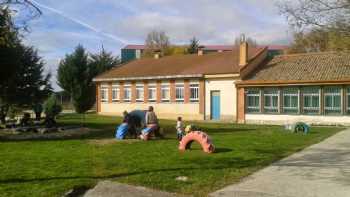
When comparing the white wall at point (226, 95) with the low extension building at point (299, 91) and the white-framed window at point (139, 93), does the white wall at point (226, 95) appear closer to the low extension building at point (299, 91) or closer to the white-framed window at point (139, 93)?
the low extension building at point (299, 91)

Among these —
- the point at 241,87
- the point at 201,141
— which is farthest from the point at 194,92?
the point at 201,141

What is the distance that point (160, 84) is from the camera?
1750 inches

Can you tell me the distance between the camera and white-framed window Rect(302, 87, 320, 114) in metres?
34.7

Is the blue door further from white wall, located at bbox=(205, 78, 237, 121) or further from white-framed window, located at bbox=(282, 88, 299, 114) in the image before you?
white-framed window, located at bbox=(282, 88, 299, 114)

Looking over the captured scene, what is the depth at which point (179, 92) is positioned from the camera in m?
43.0

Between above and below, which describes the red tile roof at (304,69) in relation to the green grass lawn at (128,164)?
above

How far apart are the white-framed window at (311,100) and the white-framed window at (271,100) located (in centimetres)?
206

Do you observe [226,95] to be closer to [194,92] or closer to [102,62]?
[194,92]

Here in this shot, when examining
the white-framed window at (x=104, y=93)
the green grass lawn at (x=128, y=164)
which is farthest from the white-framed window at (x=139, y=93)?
the green grass lawn at (x=128, y=164)

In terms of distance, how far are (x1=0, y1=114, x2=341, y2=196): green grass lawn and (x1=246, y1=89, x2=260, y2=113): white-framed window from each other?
56.7ft

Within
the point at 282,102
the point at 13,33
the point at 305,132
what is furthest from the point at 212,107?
→ the point at 13,33

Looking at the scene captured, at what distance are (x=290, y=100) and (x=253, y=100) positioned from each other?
2905 mm

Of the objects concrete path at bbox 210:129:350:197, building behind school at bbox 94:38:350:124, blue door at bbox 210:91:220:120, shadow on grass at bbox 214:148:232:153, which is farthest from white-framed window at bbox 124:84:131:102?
concrete path at bbox 210:129:350:197

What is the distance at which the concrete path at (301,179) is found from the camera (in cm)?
995
